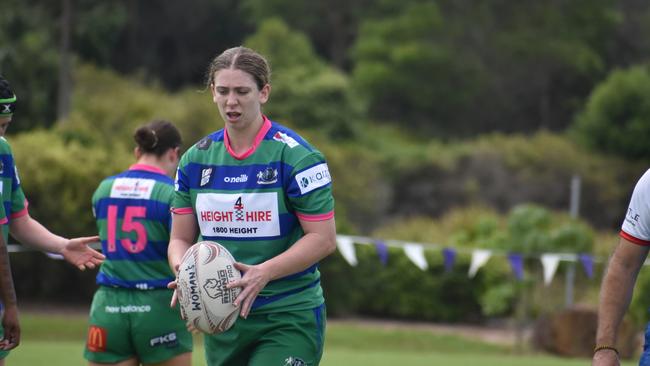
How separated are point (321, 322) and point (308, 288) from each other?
0.18 m

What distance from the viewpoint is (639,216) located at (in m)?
4.55

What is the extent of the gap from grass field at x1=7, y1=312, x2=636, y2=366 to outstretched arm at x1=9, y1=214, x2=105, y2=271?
23.1ft

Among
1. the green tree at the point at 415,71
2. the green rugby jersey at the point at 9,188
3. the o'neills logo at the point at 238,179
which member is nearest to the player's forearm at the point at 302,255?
the o'neills logo at the point at 238,179

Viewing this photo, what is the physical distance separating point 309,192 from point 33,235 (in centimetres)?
185

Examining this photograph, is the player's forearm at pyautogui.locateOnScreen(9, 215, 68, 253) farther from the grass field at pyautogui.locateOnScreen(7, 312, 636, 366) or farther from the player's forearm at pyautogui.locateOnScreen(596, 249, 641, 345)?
the grass field at pyautogui.locateOnScreen(7, 312, 636, 366)

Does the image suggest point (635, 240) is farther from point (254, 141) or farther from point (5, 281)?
point (5, 281)

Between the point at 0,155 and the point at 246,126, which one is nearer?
the point at 246,126

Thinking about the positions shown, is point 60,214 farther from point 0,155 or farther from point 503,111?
point 503,111

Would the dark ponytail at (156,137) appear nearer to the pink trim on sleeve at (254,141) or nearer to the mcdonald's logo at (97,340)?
the mcdonald's logo at (97,340)

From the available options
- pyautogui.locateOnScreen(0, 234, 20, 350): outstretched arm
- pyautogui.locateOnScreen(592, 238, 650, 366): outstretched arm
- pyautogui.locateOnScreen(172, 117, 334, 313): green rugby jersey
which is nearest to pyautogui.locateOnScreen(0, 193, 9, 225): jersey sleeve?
pyautogui.locateOnScreen(0, 234, 20, 350): outstretched arm

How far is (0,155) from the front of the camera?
5570 millimetres

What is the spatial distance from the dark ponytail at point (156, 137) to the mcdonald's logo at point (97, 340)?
1161mm

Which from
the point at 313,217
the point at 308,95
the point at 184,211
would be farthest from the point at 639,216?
the point at 308,95

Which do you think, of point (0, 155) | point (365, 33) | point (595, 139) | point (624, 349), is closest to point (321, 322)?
point (0, 155)
